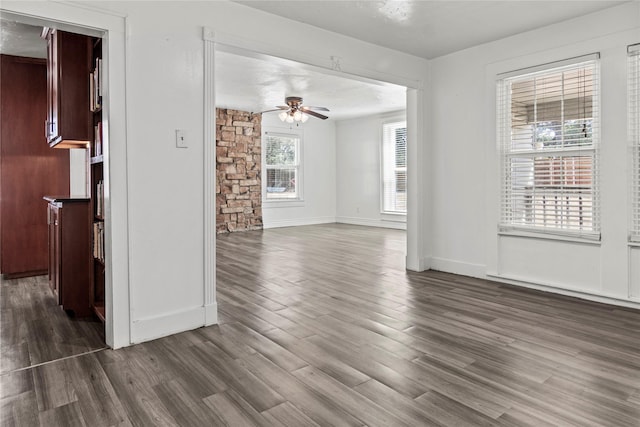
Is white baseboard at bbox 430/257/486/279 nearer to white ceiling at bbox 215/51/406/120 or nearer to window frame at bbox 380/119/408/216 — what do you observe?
white ceiling at bbox 215/51/406/120

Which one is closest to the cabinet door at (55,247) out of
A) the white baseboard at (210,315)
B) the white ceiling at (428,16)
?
the white baseboard at (210,315)

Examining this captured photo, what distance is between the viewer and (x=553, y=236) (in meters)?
3.88

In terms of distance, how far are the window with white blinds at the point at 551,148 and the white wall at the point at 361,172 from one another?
16.4ft

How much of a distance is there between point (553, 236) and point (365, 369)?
257cm

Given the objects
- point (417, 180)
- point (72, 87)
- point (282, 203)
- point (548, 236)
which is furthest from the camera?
point (282, 203)

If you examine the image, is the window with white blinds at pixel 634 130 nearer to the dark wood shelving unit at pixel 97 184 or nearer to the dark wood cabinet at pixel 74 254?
the dark wood shelving unit at pixel 97 184

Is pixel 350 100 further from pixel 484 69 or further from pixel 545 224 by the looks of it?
pixel 545 224

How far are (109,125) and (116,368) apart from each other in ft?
4.79

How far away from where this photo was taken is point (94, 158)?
3.15 m

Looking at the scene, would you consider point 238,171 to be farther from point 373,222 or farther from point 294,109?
point 373,222

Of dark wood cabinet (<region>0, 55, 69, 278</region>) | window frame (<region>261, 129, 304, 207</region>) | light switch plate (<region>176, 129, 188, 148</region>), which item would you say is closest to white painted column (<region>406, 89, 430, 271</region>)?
light switch plate (<region>176, 129, 188, 148</region>)

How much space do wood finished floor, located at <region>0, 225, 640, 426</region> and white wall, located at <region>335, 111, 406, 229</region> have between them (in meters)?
6.00

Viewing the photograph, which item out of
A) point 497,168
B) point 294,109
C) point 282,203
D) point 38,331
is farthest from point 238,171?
point 38,331

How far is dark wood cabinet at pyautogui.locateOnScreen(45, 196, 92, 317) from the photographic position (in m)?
3.28
